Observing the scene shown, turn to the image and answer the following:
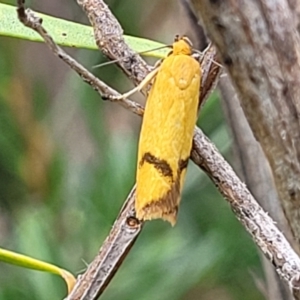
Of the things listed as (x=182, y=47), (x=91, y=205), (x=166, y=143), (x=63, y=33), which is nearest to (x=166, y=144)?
(x=166, y=143)

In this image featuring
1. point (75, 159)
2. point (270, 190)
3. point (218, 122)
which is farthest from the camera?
point (75, 159)

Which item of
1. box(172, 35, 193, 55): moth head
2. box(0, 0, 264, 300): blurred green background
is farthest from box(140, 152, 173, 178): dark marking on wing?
box(0, 0, 264, 300): blurred green background

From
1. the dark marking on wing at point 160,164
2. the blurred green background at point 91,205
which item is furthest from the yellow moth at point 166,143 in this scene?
the blurred green background at point 91,205

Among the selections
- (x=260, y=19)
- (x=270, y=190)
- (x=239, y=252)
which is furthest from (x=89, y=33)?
(x=239, y=252)

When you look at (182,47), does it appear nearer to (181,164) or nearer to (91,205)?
(181,164)

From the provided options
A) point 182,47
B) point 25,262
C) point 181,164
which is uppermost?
point 182,47

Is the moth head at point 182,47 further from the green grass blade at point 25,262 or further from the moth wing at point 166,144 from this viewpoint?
the green grass blade at point 25,262

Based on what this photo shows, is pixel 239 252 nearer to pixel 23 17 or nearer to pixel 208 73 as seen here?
pixel 208 73
